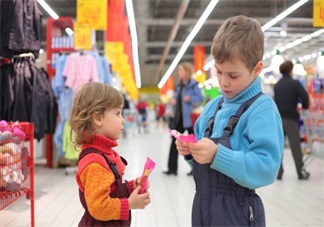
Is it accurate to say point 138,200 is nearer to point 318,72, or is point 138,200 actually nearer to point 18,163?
point 18,163

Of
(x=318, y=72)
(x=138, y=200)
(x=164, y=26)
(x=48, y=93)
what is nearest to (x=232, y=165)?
(x=138, y=200)

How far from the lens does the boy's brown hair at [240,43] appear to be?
1.63 meters

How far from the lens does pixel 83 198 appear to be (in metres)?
2.11

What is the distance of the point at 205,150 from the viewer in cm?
156

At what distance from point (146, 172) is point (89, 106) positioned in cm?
37

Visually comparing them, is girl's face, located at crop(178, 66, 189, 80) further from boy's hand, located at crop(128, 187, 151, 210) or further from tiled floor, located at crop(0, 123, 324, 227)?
boy's hand, located at crop(128, 187, 151, 210)

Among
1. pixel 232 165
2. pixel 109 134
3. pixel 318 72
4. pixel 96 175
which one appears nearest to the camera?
pixel 232 165

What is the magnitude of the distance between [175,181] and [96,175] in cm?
489

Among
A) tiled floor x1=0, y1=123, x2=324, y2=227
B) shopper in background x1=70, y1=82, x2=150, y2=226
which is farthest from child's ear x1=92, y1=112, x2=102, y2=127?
tiled floor x1=0, y1=123, x2=324, y2=227

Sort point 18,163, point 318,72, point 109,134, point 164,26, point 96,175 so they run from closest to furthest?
point 96,175 < point 109,134 < point 18,163 < point 318,72 < point 164,26

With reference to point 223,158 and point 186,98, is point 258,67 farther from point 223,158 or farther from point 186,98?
point 186,98

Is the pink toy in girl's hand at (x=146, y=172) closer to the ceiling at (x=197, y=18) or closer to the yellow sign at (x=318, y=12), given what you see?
the ceiling at (x=197, y=18)

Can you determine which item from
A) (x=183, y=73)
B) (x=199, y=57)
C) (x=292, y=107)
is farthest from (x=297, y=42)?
(x=199, y=57)

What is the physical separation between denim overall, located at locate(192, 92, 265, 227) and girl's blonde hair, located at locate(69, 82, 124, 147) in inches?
21.4
